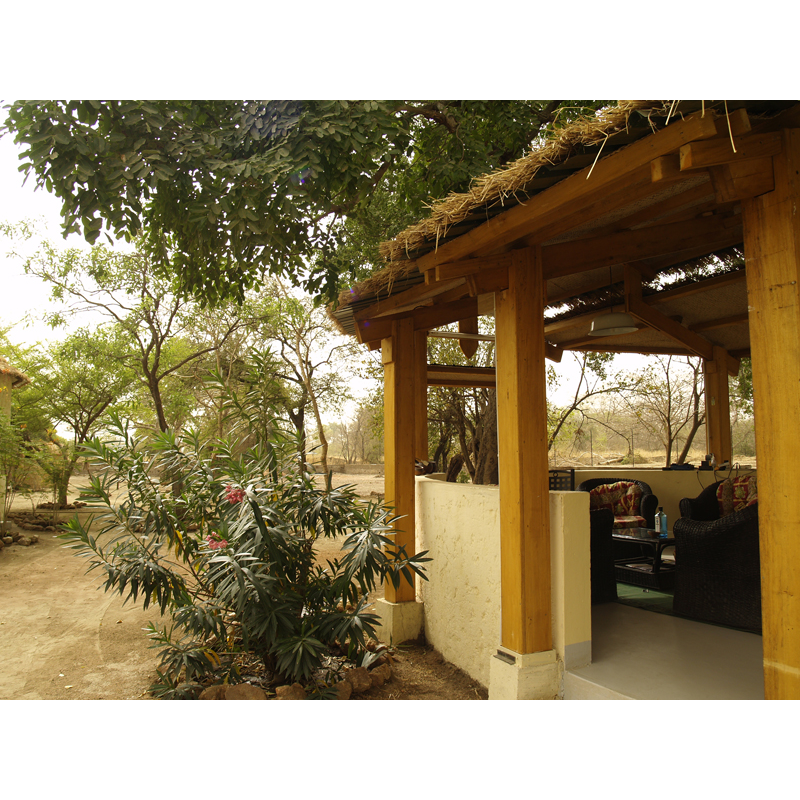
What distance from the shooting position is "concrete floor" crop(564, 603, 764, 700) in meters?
2.80

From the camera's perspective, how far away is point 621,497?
6.15 metres

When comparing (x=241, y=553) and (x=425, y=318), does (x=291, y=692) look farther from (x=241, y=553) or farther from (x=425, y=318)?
(x=425, y=318)

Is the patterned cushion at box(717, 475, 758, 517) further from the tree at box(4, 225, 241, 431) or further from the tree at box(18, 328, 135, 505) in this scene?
the tree at box(18, 328, 135, 505)

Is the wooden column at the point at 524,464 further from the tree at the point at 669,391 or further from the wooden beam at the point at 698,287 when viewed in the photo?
the tree at the point at 669,391

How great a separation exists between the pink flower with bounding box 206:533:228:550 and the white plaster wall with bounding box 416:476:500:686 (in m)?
1.70

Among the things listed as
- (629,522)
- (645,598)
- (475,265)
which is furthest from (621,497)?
(475,265)

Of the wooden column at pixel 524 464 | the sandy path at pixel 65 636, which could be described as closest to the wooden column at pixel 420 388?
the wooden column at pixel 524 464

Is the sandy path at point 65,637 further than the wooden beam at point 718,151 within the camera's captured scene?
Yes

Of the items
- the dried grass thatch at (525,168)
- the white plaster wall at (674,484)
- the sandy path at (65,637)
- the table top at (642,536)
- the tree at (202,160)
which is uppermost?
the tree at (202,160)

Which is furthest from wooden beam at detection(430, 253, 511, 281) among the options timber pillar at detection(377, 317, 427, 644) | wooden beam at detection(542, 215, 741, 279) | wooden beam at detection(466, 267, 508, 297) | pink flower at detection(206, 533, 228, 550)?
pink flower at detection(206, 533, 228, 550)

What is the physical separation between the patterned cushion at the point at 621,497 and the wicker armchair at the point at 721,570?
216 centimetres

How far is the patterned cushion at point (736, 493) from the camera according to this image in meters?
4.06

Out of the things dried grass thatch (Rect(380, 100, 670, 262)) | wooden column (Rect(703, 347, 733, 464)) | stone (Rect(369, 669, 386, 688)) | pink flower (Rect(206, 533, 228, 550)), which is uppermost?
dried grass thatch (Rect(380, 100, 670, 262))
